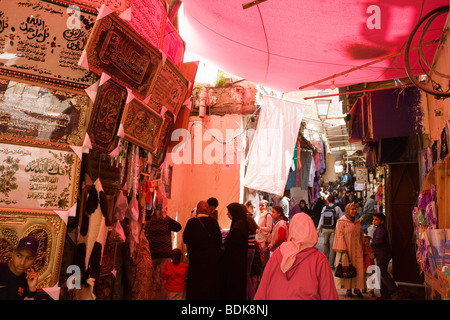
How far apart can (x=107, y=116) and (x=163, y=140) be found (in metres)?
1.68

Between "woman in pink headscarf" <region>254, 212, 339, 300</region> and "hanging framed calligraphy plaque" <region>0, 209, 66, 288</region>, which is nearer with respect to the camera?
"woman in pink headscarf" <region>254, 212, 339, 300</region>

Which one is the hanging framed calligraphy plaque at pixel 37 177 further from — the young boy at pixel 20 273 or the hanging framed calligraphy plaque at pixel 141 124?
the hanging framed calligraphy plaque at pixel 141 124

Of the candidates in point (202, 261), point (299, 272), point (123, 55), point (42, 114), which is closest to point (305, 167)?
point (202, 261)

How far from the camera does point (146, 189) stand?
5320 millimetres

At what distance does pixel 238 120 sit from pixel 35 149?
674cm

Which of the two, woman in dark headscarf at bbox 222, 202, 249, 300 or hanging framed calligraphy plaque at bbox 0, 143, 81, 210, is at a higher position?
hanging framed calligraphy plaque at bbox 0, 143, 81, 210

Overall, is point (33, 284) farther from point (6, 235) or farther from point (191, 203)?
point (191, 203)

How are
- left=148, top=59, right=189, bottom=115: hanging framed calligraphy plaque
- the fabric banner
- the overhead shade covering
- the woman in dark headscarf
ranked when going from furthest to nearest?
the fabric banner → the woman in dark headscarf → left=148, top=59, right=189, bottom=115: hanging framed calligraphy plaque → the overhead shade covering

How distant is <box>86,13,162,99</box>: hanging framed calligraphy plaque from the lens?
11.2 feet

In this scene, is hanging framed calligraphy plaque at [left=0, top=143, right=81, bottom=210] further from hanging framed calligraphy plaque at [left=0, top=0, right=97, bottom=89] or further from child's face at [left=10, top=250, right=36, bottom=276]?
hanging framed calligraphy plaque at [left=0, top=0, right=97, bottom=89]

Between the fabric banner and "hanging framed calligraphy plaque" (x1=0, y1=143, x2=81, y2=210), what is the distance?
5466mm

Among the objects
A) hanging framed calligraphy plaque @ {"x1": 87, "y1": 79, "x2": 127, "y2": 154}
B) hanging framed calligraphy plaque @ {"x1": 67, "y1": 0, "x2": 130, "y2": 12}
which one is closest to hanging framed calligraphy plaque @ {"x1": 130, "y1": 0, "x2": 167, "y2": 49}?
hanging framed calligraphy plaque @ {"x1": 67, "y1": 0, "x2": 130, "y2": 12}

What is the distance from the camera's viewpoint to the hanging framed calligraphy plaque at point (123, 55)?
3.43 m

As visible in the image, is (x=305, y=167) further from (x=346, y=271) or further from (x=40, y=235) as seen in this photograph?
(x=40, y=235)
